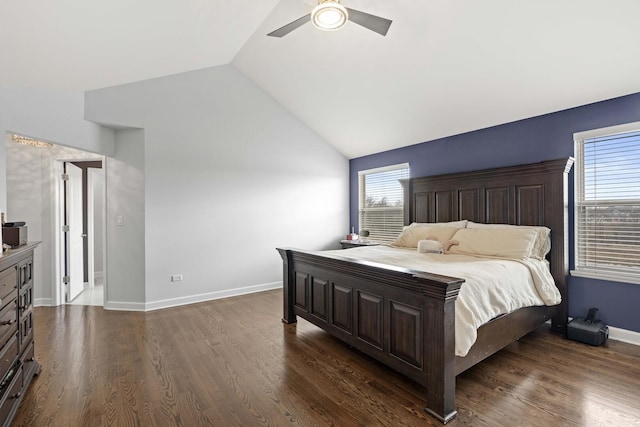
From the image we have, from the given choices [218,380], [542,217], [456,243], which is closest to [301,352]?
[218,380]

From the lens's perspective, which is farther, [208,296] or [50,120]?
[208,296]

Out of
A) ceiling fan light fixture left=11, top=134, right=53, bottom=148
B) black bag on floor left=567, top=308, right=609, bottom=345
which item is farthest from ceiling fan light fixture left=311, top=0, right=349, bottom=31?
ceiling fan light fixture left=11, top=134, right=53, bottom=148

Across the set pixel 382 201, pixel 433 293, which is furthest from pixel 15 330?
pixel 382 201

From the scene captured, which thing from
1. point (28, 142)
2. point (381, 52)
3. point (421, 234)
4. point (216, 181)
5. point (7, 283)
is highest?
point (381, 52)

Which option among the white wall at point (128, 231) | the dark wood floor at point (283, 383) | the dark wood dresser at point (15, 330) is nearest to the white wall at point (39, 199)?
the white wall at point (128, 231)

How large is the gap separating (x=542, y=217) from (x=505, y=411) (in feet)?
7.55

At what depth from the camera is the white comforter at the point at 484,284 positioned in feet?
6.72

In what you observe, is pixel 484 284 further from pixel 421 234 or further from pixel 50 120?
pixel 50 120

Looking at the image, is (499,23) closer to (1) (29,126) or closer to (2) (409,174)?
(2) (409,174)

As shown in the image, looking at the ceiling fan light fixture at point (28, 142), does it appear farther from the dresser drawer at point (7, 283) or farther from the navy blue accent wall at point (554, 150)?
the navy blue accent wall at point (554, 150)

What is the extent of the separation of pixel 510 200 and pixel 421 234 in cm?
111

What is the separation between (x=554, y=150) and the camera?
11.3 feet

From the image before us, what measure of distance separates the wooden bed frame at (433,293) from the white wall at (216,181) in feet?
5.13

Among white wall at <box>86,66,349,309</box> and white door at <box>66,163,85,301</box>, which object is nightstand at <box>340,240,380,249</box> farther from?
white door at <box>66,163,85,301</box>
